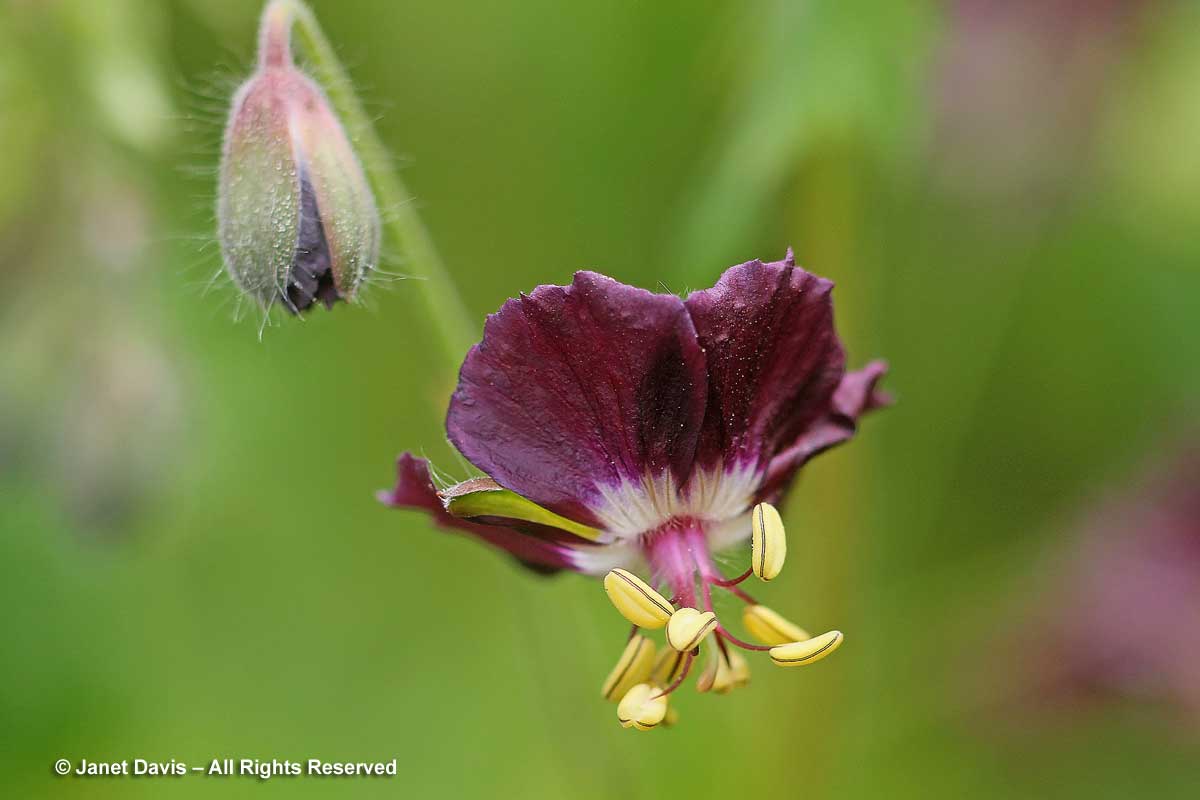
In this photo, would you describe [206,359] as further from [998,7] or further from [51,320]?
[998,7]

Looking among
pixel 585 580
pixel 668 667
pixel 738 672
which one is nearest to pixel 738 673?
pixel 738 672

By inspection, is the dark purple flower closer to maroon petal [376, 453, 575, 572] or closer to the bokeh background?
maroon petal [376, 453, 575, 572]

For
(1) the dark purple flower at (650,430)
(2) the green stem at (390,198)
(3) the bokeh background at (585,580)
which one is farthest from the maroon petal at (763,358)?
(3) the bokeh background at (585,580)

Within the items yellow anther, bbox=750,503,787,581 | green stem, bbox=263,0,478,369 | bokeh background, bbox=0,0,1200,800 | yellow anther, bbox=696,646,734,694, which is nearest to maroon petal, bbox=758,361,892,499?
yellow anther, bbox=750,503,787,581

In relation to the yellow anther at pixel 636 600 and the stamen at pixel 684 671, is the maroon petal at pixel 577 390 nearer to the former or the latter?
the yellow anther at pixel 636 600

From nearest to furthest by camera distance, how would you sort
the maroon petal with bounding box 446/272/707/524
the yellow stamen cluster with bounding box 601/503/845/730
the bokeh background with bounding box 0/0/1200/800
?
the maroon petal with bounding box 446/272/707/524 → the yellow stamen cluster with bounding box 601/503/845/730 → the bokeh background with bounding box 0/0/1200/800

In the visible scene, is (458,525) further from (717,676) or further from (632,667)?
(717,676)
